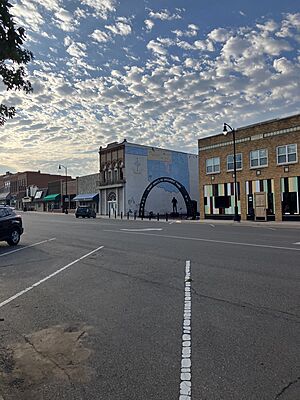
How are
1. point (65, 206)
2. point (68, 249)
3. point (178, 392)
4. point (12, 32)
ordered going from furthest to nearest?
point (65, 206) < point (68, 249) < point (12, 32) < point (178, 392)

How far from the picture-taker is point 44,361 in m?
4.23

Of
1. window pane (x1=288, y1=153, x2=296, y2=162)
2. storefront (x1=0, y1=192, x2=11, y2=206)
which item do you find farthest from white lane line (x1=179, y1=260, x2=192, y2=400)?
storefront (x1=0, y1=192, x2=11, y2=206)

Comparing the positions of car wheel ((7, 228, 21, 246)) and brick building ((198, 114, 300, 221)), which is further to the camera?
brick building ((198, 114, 300, 221))

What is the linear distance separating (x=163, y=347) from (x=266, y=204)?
31559 mm

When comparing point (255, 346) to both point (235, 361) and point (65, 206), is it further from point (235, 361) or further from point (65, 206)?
point (65, 206)

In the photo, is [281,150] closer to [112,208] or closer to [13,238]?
[13,238]

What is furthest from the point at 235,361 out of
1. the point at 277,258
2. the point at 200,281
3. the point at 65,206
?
the point at 65,206

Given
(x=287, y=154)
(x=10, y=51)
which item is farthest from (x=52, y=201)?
(x=10, y=51)

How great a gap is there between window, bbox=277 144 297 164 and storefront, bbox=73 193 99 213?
122 ft

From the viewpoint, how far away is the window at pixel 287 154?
105 feet

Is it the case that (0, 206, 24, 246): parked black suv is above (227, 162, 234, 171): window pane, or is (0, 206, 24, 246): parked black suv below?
below

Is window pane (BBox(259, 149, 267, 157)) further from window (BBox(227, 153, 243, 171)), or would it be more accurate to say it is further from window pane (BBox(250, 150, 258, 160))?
window (BBox(227, 153, 243, 171))

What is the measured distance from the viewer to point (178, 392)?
3.45 metres

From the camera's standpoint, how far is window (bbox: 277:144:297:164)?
31922 millimetres
